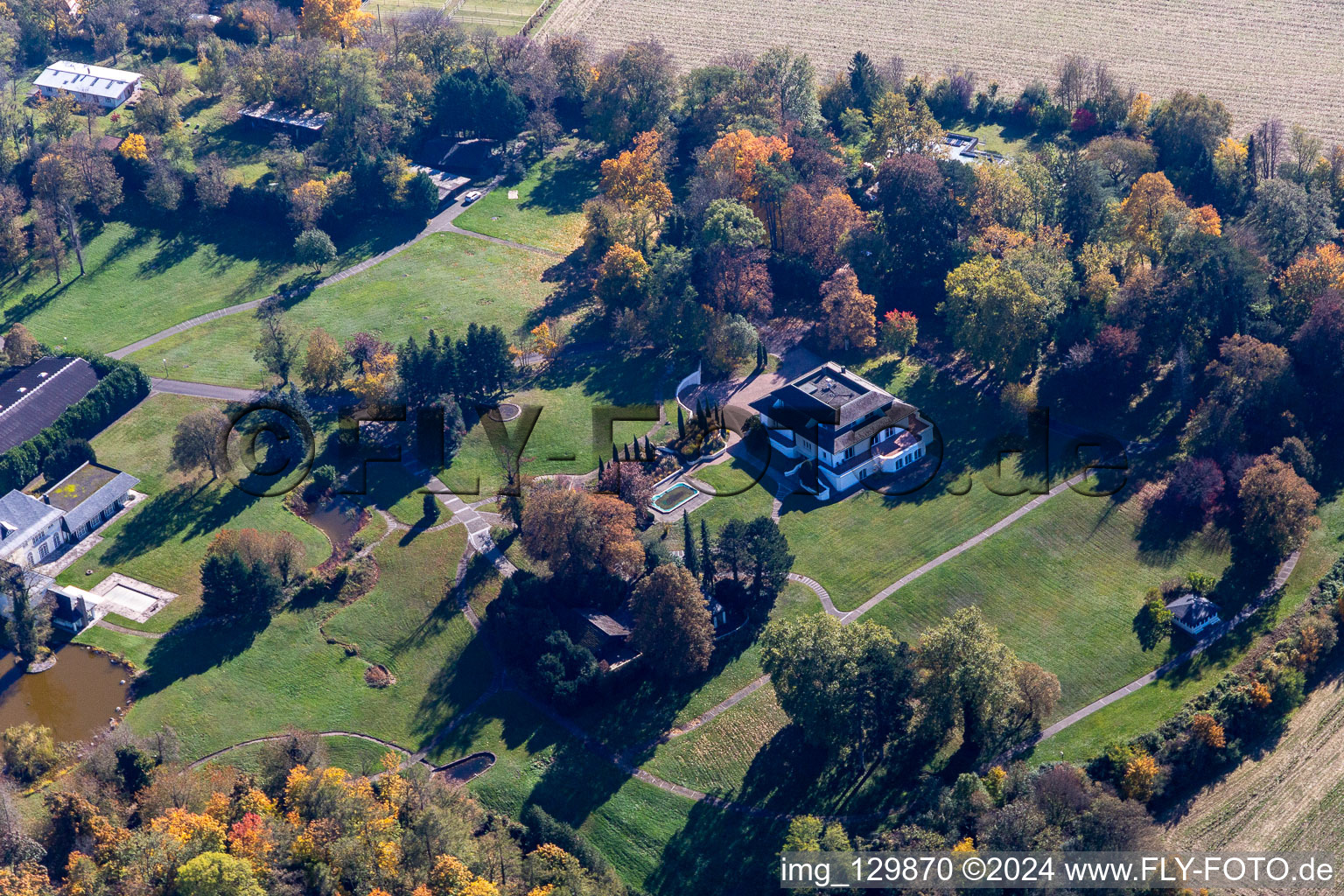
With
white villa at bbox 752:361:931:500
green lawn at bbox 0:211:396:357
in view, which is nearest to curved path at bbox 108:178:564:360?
green lawn at bbox 0:211:396:357

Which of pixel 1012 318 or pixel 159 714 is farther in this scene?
pixel 1012 318

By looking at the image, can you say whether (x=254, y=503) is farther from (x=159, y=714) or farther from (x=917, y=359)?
(x=917, y=359)

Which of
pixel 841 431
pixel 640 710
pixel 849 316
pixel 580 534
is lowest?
pixel 640 710

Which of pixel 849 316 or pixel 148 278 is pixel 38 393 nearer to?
pixel 148 278

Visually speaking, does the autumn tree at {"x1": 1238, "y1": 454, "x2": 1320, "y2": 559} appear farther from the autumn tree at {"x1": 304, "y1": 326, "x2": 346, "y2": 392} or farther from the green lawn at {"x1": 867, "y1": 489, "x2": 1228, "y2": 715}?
the autumn tree at {"x1": 304, "y1": 326, "x2": 346, "y2": 392}

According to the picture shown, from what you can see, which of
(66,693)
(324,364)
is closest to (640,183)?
(324,364)

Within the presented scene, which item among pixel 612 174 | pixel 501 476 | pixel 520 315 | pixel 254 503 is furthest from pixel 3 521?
pixel 612 174
